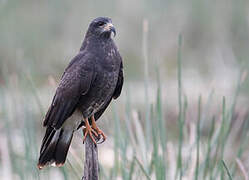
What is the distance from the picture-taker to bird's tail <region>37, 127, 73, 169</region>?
12.1 feet

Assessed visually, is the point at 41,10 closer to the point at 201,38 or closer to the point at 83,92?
the point at 201,38

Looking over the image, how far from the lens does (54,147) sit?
12.5 feet

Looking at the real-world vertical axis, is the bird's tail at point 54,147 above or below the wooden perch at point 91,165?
below

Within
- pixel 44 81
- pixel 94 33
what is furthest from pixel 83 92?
pixel 44 81

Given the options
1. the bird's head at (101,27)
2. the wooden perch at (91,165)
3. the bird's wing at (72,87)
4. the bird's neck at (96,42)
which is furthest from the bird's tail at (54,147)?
the bird's head at (101,27)

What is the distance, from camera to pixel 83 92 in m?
3.82

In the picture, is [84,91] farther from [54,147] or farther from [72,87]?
[54,147]

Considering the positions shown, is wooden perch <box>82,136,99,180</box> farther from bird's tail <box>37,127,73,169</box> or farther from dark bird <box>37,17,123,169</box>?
bird's tail <box>37,127,73,169</box>

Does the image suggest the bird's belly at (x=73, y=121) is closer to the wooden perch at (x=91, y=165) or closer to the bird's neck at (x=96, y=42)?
the bird's neck at (x=96, y=42)

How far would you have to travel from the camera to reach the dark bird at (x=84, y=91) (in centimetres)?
371

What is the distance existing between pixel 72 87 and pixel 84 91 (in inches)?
3.4

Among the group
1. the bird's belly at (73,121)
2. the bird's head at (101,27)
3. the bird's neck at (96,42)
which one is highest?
the bird's head at (101,27)

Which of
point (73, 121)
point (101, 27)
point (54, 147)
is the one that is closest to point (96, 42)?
point (101, 27)

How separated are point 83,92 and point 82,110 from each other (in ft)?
0.48
